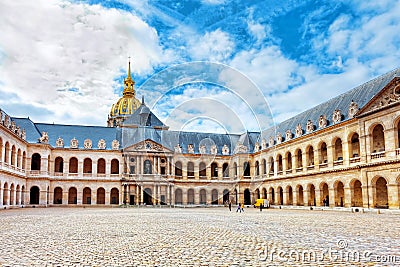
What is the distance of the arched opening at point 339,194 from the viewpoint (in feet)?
125

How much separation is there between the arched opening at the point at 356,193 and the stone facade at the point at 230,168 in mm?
99

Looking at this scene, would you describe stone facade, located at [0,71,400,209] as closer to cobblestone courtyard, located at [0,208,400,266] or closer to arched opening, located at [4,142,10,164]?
arched opening, located at [4,142,10,164]

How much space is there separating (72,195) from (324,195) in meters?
34.5

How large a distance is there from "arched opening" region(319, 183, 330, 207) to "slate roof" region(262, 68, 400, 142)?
6.27 metres

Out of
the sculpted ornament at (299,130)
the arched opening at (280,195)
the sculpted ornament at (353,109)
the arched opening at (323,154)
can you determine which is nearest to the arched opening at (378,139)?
the sculpted ornament at (353,109)

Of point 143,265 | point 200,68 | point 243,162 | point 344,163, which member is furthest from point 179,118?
point 143,265

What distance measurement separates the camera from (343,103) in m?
39.8

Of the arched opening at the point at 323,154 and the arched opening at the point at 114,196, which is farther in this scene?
the arched opening at the point at 114,196

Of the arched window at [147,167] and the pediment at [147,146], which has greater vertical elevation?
the pediment at [147,146]

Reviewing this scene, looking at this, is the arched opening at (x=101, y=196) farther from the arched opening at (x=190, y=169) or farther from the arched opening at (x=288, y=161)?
the arched opening at (x=288, y=161)

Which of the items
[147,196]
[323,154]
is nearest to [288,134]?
[323,154]

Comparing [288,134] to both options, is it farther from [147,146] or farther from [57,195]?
[57,195]

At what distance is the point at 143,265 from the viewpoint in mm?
8289

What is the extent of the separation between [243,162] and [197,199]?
9007 millimetres
